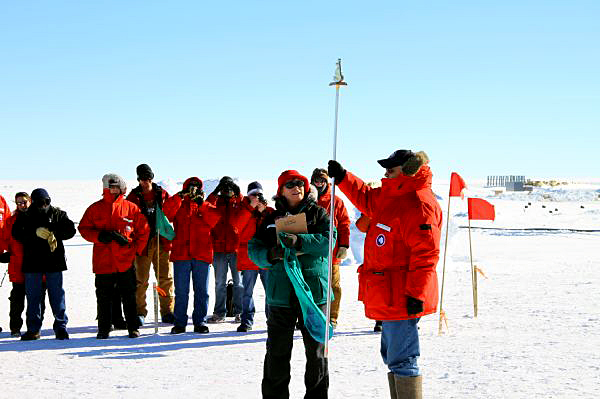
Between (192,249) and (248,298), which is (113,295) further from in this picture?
(248,298)

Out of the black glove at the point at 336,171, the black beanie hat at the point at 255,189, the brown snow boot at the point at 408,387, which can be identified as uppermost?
the black beanie hat at the point at 255,189

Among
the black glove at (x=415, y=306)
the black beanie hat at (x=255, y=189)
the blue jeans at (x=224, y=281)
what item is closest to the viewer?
the black glove at (x=415, y=306)

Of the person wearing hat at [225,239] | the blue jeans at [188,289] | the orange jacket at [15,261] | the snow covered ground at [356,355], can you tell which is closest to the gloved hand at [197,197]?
the person wearing hat at [225,239]

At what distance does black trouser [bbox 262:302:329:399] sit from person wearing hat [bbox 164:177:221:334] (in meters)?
3.42

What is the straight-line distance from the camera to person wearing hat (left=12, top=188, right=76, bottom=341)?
7.61m

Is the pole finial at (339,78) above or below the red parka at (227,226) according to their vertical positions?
above

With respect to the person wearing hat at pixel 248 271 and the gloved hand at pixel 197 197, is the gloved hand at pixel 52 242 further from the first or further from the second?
the person wearing hat at pixel 248 271

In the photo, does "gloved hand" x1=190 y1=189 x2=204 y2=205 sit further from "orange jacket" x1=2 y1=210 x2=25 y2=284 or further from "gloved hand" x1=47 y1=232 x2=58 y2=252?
"orange jacket" x1=2 y1=210 x2=25 y2=284

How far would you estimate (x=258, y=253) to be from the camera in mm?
4840

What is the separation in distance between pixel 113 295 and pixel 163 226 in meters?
0.97

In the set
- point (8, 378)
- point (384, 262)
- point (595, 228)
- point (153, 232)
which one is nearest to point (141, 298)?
point (153, 232)

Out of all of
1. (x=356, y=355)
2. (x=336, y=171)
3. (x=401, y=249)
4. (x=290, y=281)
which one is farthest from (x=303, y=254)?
(x=356, y=355)

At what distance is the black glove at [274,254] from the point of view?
186 inches

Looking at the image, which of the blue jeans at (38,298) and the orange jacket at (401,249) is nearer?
the orange jacket at (401,249)
